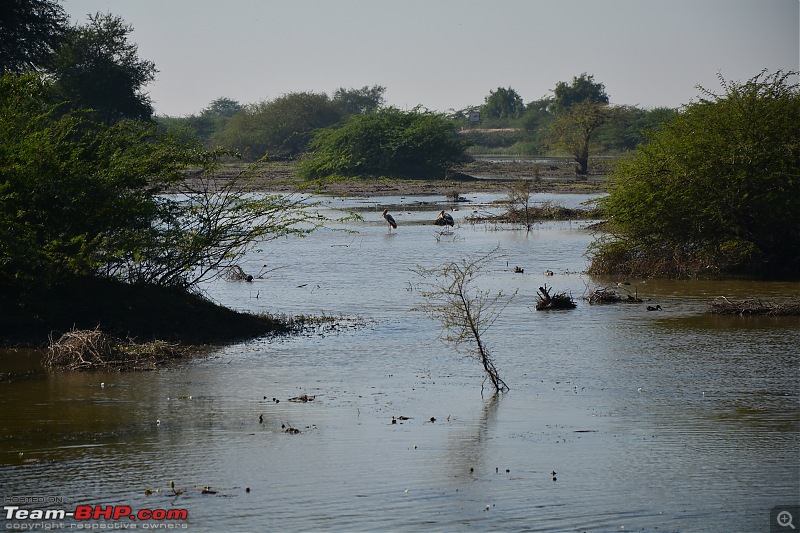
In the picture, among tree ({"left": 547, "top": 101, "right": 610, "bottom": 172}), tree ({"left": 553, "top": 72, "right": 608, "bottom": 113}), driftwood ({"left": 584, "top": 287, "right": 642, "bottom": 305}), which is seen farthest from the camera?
tree ({"left": 553, "top": 72, "right": 608, "bottom": 113})

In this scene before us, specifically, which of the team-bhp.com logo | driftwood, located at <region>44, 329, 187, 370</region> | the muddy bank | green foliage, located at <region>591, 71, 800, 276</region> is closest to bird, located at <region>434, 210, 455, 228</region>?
green foliage, located at <region>591, 71, 800, 276</region>

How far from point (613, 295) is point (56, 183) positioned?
32.6 feet

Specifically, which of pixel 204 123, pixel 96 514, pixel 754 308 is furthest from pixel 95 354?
pixel 204 123

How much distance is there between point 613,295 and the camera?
18438mm

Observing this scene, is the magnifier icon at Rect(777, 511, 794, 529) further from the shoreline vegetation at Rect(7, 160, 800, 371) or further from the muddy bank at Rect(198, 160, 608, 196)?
the muddy bank at Rect(198, 160, 608, 196)

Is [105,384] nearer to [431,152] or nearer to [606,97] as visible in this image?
[431,152]

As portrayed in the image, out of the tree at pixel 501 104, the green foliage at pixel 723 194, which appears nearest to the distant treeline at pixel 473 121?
the tree at pixel 501 104

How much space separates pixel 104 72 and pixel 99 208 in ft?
121

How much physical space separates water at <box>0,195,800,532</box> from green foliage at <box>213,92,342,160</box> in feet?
249

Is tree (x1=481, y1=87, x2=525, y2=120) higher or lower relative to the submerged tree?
higher

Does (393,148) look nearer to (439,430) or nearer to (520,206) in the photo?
(520,206)

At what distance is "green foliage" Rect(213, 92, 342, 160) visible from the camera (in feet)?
312

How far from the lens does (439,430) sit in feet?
31.9

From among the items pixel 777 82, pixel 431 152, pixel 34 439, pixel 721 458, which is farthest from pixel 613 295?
pixel 431 152
